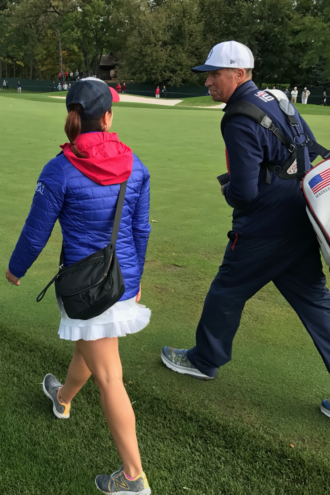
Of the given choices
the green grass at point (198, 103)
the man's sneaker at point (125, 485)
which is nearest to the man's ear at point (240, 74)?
the man's sneaker at point (125, 485)

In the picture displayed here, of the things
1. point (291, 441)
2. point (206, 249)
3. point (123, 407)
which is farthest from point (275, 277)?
point (206, 249)

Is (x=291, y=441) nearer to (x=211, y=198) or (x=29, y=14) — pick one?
(x=211, y=198)

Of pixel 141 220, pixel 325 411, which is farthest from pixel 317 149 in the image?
pixel 325 411

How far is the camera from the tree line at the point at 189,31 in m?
61.9

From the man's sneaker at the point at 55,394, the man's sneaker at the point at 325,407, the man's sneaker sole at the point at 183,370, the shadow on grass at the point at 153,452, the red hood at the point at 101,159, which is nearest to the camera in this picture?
the red hood at the point at 101,159

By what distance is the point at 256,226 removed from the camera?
3.12m

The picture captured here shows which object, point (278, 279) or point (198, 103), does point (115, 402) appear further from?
point (198, 103)

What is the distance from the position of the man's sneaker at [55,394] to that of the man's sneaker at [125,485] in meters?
0.64

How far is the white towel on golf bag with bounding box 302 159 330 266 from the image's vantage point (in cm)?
274

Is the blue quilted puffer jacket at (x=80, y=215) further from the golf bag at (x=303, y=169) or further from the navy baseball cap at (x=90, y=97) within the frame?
the golf bag at (x=303, y=169)

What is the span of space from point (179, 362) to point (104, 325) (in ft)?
4.39

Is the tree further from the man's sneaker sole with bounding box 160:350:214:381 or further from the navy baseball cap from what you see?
the navy baseball cap

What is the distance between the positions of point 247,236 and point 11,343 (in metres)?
2.00

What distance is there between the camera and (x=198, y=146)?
14.8m
